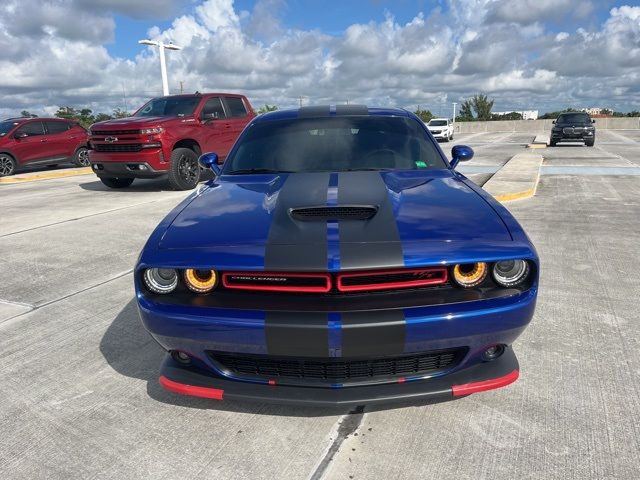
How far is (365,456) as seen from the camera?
2.00 m

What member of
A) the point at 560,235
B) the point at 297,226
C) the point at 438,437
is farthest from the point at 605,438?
the point at 560,235

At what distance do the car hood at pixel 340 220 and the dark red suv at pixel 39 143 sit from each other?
39.6 feet

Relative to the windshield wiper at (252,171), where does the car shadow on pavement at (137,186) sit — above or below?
below

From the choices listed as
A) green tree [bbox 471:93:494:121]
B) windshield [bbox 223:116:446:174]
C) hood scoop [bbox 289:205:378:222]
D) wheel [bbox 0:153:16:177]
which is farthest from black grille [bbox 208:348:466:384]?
green tree [bbox 471:93:494:121]

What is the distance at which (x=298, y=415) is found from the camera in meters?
2.28

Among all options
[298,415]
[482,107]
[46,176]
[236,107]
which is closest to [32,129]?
[46,176]

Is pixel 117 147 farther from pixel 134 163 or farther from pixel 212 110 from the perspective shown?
pixel 212 110

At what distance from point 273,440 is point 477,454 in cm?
88

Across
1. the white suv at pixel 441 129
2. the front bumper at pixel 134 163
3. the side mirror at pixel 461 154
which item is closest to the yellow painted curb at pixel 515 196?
the side mirror at pixel 461 154

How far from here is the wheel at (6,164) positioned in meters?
13.2

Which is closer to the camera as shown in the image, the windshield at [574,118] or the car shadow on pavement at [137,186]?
the car shadow on pavement at [137,186]

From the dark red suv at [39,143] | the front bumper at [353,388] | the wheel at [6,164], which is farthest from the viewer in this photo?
the dark red suv at [39,143]

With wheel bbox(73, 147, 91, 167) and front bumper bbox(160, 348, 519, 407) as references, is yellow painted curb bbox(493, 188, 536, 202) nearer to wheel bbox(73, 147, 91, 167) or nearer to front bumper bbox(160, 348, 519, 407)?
front bumper bbox(160, 348, 519, 407)

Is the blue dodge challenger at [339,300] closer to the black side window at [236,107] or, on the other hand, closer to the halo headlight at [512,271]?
the halo headlight at [512,271]
